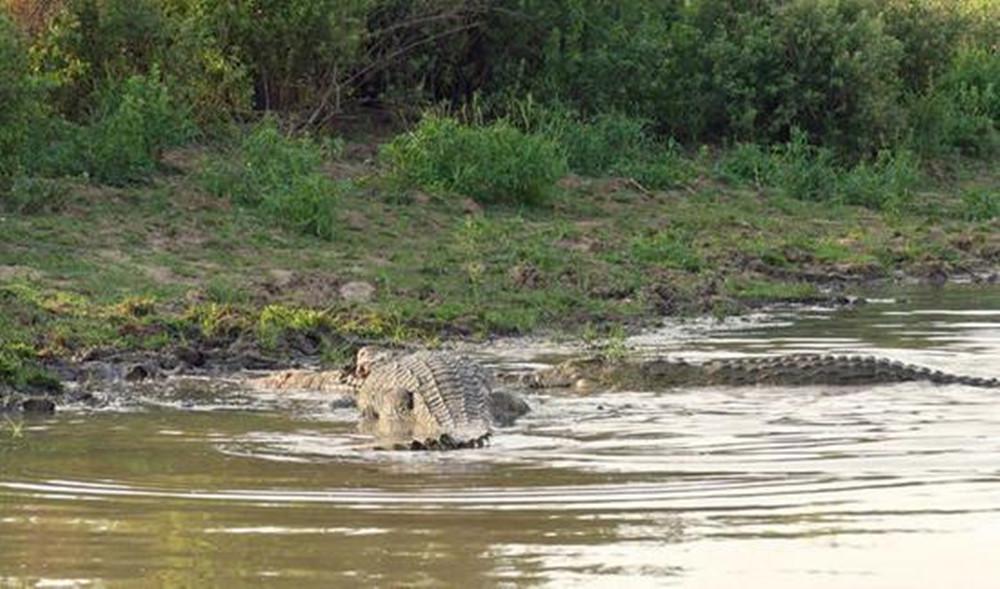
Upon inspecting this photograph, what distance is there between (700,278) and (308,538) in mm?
9102

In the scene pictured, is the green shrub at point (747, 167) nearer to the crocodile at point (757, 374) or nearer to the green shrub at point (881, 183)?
the green shrub at point (881, 183)

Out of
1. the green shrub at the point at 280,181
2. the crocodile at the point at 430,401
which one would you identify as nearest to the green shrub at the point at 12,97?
the green shrub at the point at 280,181

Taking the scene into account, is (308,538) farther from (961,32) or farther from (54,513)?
(961,32)

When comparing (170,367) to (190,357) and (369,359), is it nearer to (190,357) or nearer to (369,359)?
(190,357)

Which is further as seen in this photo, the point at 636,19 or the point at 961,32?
the point at 961,32

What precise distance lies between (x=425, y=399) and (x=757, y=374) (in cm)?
225

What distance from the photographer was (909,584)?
21.6 feet

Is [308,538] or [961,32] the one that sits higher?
[961,32]

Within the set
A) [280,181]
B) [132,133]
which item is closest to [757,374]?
[280,181]

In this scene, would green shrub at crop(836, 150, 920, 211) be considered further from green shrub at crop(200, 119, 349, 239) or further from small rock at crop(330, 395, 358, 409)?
small rock at crop(330, 395, 358, 409)

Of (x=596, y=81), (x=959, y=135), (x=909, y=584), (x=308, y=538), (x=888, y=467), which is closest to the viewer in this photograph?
(x=909, y=584)

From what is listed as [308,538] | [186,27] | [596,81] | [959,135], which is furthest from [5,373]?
[959,135]

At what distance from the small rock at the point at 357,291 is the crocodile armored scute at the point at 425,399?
10.1 ft

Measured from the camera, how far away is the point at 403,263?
50.1 feet
